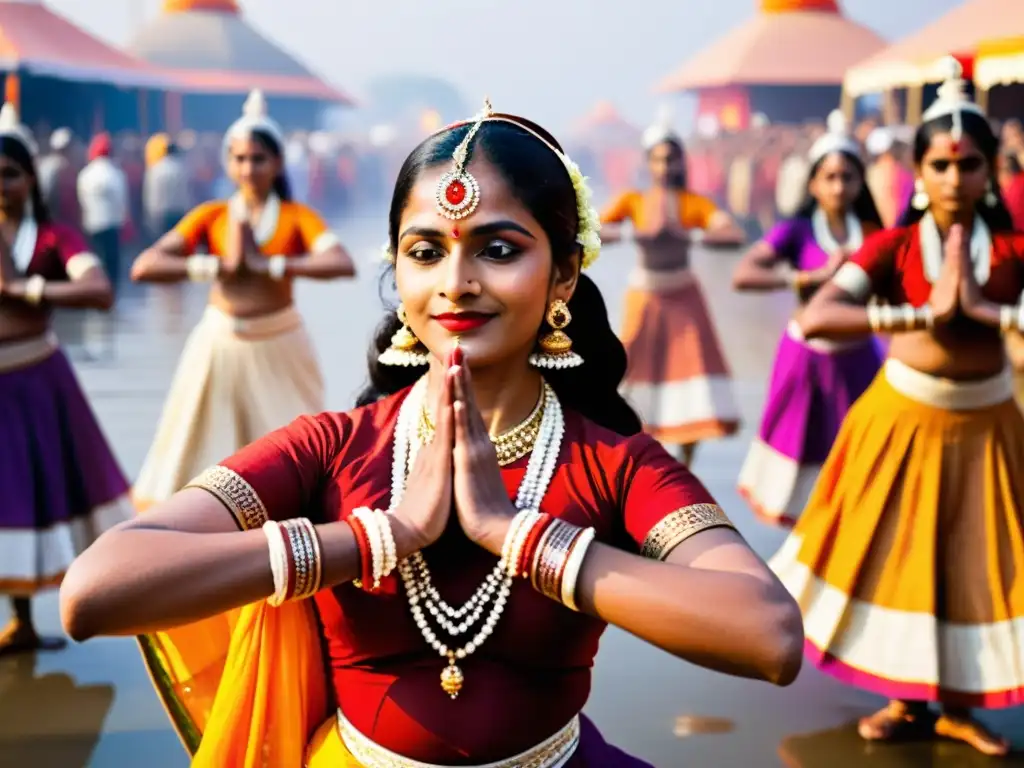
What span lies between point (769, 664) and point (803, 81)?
30.4m

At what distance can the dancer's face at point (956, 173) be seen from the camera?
388 cm

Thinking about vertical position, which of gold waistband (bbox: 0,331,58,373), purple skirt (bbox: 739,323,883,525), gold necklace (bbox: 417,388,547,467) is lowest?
purple skirt (bbox: 739,323,883,525)

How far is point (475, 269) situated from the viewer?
1945 mm

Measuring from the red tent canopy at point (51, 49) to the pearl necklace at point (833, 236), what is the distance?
16398 mm

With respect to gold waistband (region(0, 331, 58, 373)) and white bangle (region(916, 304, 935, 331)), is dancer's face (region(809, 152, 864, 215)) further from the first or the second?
gold waistband (region(0, 331, 58, 373))

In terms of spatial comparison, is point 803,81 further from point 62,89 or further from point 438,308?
point 438,308

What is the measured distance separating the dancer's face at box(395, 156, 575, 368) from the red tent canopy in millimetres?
19476

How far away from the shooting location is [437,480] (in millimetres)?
1889

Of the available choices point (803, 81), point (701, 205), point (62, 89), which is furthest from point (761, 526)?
point (803, 81)

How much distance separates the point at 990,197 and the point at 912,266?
31 cm

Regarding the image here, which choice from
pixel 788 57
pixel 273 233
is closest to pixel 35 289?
pixel 273 233

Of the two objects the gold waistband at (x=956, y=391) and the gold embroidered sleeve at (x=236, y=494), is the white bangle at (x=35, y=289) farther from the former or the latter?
the gold embroidered sleeve at (x=236, y=494)

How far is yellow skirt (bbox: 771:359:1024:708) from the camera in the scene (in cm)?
380

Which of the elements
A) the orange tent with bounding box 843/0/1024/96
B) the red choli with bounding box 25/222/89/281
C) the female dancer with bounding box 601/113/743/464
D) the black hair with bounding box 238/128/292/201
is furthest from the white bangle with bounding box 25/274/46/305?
the orange tent with bounding box 843/0/1024/96
